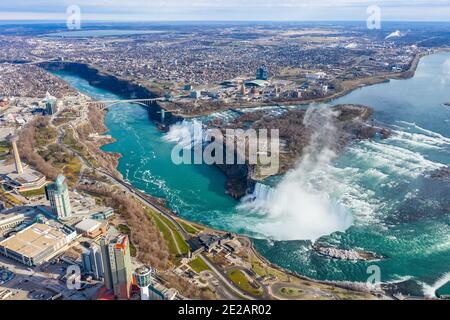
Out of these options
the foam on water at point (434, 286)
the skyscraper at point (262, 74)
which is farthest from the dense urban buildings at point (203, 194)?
the skyscraper at point (262, 74)

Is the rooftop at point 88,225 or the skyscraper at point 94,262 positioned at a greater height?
the skyscraper at point 94,262

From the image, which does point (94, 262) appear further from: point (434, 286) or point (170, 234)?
point (434, 286)

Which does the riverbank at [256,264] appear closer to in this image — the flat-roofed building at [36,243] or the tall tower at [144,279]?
the tall tower at [144,279]

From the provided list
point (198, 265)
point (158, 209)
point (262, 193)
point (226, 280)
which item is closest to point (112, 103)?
point (158, 209)

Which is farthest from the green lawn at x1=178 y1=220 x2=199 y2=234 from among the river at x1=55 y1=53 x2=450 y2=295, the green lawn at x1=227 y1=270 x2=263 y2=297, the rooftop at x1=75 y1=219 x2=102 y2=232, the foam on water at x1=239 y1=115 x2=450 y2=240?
the rooftop at x1=75 y1=219 x2=102 y2=232

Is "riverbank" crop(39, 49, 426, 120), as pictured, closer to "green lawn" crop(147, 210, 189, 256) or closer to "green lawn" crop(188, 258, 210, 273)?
"green lawn" crop(147, 210, 189, 256)

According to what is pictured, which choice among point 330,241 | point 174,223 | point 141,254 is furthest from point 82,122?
point 330,241

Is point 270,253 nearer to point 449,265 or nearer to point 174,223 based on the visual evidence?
point 174,223
